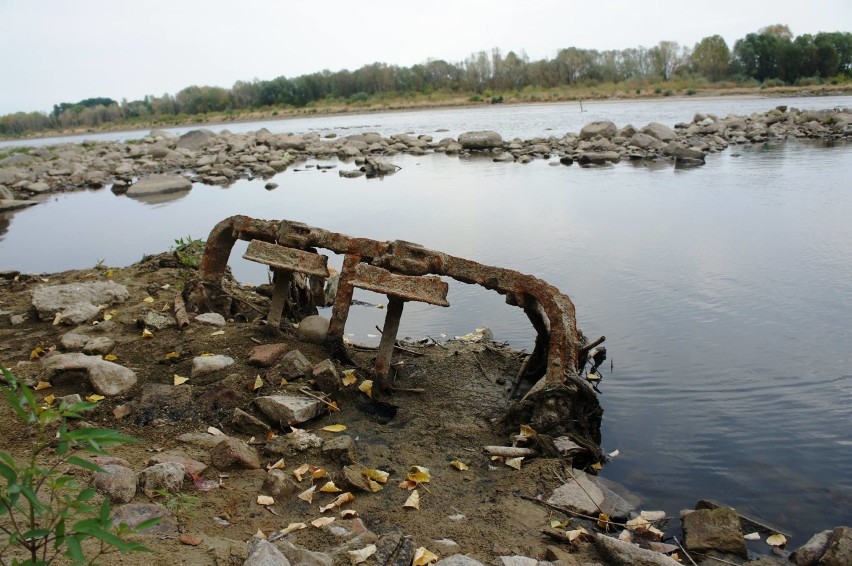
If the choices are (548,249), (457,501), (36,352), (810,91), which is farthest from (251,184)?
(810,91)

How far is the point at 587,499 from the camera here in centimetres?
366

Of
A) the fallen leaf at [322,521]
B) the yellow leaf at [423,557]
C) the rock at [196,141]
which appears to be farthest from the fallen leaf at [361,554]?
the rock at [196,141]

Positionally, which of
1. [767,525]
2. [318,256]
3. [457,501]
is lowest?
[767,525]

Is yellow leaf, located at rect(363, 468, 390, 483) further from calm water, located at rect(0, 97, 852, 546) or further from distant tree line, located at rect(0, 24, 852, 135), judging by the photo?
distant tree line, located at rect(0, 24, 852, 135)

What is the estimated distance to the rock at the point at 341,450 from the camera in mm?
3816

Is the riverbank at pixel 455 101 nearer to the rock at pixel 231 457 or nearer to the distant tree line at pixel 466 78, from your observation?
the distant tree line at pixel 466 78

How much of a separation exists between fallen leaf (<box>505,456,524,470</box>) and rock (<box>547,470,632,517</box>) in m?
0.28

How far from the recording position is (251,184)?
19.5m

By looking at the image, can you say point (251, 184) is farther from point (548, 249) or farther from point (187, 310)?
point (187, 310)

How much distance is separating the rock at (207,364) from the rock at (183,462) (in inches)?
43.1

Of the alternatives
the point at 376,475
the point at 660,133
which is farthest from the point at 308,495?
the point at 660,133

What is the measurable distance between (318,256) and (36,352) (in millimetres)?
2145

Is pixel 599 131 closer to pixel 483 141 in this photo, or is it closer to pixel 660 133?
pixel 660 133

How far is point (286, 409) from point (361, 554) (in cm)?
144
